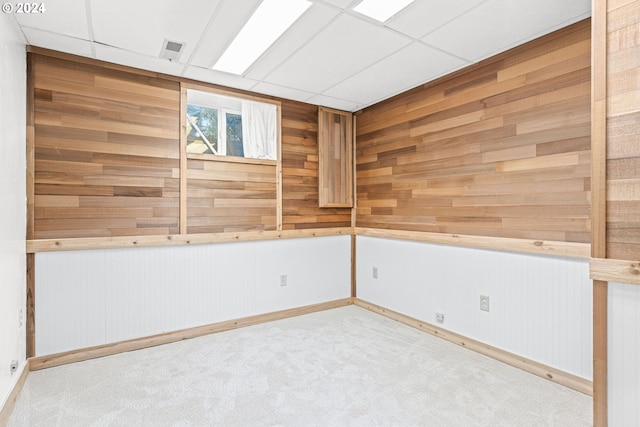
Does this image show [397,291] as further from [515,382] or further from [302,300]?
[515,382]

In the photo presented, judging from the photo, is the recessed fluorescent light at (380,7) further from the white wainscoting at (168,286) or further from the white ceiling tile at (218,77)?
the white wainscoting at (168,286)

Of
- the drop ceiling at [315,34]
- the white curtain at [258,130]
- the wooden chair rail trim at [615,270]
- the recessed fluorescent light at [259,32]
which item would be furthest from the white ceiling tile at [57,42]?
the wooden chair rail trim at [615,270]

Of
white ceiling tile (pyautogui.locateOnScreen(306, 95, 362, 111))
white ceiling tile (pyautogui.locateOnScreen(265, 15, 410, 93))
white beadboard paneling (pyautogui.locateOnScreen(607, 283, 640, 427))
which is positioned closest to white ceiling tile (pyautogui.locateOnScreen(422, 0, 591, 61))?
white ceiling tile (pyautogui.locateOnScreen(265, 15, 410, 93))

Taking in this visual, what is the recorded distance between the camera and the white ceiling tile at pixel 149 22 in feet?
6.93

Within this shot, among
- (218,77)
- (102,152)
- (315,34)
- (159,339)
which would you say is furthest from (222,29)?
(159,339)

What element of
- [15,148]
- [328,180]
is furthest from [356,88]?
[15,148]

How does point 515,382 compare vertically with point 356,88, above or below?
below

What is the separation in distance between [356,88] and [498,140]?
1514 millimetres

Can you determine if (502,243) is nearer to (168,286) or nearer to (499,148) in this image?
(499,148)

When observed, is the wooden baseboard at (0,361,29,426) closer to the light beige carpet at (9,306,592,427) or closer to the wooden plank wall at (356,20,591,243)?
the light beige carpet at (9,306,592,427)

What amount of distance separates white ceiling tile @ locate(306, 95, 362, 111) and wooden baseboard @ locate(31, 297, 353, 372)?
2.45 metres

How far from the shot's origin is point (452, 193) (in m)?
3.19

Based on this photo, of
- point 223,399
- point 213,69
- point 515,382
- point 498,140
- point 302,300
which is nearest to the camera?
point 223,399

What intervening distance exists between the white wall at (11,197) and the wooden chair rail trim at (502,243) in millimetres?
3286
